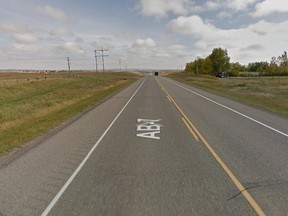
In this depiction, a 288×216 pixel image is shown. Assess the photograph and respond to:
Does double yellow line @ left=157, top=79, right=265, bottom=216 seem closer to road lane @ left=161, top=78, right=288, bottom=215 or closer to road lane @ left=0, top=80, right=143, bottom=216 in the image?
road lane @ left=161, top=78, right=288, bottom=215

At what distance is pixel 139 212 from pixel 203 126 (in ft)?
21.3

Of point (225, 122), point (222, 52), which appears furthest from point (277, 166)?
point (222, 52)

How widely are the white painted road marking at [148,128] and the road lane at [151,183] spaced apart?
781 millimetres

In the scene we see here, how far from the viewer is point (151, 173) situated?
528cm

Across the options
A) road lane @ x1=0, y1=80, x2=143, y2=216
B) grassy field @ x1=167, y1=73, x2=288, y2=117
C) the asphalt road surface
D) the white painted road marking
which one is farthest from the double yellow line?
grassy field @ x1=167, y1=73, x2=288, y2=117

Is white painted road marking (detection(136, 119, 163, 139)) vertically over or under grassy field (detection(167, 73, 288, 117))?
over

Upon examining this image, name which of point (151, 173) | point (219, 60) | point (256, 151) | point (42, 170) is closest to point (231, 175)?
point (151, 173)

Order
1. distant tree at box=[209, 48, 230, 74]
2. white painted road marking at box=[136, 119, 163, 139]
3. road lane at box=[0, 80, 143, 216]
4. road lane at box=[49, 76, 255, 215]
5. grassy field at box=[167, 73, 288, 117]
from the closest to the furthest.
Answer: road lane at box=[49, 76, 255, 215]
road lane at box=[0, 80, 143, 216]
white painted road marking at box=[136, 119, 163, 139]
grassy field at box=[167, 73, 288, 117]
distant tree at box=[209, 48, 230, 74]

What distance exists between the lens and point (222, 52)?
94.9 metres

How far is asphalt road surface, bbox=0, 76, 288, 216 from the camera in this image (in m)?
3.98

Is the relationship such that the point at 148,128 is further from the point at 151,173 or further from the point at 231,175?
the point at 231,175

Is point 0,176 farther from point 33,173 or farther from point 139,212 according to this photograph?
point 139,212

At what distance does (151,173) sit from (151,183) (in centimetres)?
49

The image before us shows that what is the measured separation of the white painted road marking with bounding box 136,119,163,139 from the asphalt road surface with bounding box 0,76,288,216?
68 mm
